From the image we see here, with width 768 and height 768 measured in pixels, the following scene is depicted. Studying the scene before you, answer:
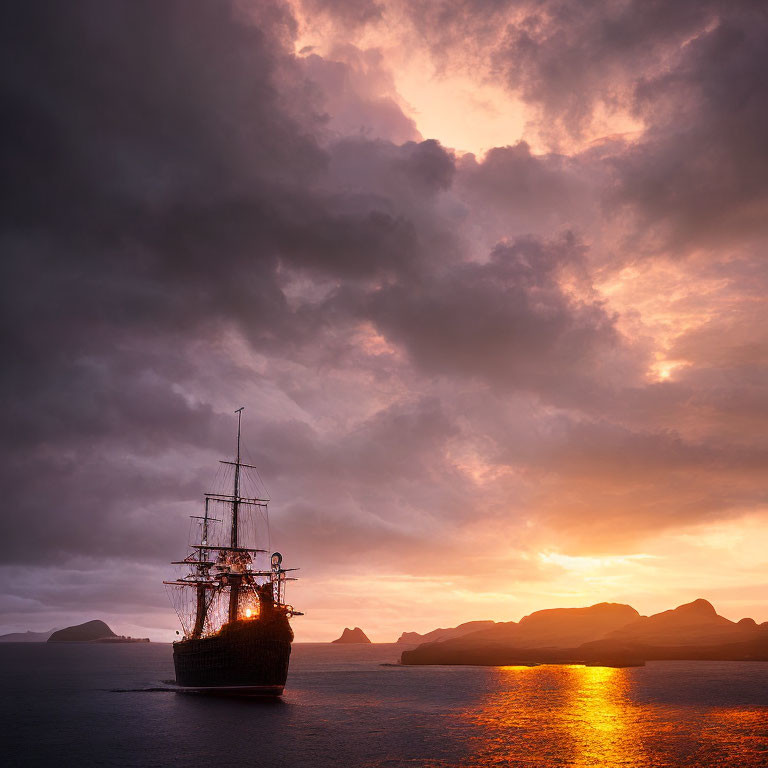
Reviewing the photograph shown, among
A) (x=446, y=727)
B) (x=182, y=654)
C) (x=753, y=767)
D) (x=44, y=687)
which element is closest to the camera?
(x=753, y=767)

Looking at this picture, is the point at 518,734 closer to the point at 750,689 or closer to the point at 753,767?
the point at 753,767

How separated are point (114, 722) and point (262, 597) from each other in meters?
25.3

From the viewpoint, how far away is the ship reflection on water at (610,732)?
53.6 m

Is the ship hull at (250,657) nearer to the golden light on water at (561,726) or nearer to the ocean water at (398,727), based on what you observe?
the ocean water at (398,727)

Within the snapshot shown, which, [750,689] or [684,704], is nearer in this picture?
[684,704]

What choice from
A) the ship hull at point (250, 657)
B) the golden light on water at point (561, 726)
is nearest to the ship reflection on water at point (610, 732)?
the golden light on water at point (561, 726)

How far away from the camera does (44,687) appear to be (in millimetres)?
135625

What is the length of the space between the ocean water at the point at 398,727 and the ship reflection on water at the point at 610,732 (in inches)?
6.5


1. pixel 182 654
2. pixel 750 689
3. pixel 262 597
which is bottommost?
pixel 750 689

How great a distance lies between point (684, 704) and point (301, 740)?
5999 centimetres

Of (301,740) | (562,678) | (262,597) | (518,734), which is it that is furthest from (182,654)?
(562,678)

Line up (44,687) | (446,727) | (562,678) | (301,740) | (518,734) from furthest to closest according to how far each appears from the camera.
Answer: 1. (562,678)
2. (44,687)
3. (446,727)
4. (518,734)
5. (301,740)

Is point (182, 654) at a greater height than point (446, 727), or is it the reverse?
point (182, 654)

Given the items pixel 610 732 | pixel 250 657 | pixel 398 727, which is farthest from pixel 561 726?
pixel 250 657
